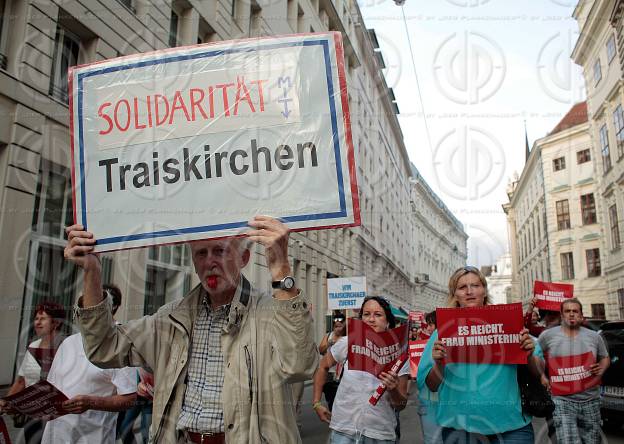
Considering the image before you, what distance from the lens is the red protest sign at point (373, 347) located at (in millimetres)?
3881

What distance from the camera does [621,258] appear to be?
24.6 meters

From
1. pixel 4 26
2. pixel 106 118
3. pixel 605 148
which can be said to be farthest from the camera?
pixel 605 148

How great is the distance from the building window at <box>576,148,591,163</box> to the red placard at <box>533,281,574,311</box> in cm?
3196

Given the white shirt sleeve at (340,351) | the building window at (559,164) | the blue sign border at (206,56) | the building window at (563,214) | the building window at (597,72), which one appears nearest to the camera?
the blue sign border at (206,56)

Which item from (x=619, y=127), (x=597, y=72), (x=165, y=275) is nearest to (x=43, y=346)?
(x=165, y=275)

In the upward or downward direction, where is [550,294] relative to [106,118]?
downward

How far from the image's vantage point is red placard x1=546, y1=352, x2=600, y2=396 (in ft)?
17.6

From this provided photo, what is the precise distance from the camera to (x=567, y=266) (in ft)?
121

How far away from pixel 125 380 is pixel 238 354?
5.74ft

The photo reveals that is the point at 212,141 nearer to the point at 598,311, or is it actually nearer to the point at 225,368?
the point at 225,368

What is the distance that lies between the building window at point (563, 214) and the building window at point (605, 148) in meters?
10.2

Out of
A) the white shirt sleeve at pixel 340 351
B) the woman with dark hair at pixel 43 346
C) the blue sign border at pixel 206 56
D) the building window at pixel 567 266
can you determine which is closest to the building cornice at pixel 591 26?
the building window at pixel 567 266

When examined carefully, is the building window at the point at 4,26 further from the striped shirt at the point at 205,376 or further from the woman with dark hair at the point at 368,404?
the striped shirt at the point at 205,376

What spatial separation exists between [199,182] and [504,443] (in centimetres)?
241
